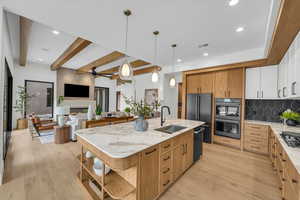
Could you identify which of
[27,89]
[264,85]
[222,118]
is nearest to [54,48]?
[27,89]

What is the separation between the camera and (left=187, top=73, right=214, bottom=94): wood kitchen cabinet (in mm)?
4009

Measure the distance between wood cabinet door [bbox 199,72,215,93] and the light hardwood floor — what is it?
6.29 ft

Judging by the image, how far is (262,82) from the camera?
3250 millimetres

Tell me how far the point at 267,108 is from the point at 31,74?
9146 millimetres

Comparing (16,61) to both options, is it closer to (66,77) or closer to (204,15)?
(66,77)

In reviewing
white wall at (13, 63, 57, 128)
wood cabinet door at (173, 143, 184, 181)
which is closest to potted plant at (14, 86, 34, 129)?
white wall at (13, 63, 57, 128)

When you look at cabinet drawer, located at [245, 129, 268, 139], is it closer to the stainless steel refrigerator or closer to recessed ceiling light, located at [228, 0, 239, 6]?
the stainless steel refrigerator

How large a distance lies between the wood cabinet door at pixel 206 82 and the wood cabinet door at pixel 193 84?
100 millimetres

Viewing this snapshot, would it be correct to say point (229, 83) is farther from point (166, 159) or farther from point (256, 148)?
point (166, 159)

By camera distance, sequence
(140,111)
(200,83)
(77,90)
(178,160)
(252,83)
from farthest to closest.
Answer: (77,90) < (200,83) < (252,83) < (178,160) < (140,111)

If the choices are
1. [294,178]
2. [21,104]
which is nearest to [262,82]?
[294,178]

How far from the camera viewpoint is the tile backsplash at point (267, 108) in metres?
3.13

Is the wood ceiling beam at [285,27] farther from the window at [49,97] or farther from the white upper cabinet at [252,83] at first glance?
the window at [49,97]

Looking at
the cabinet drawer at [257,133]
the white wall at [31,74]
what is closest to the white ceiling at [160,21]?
the cabinet drawer at [257,133]
